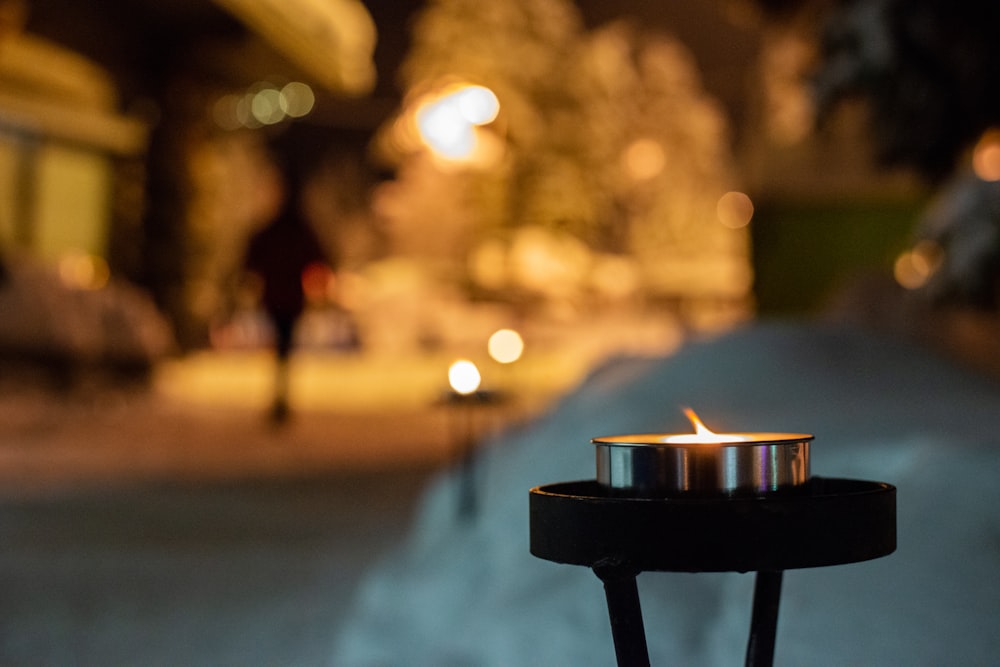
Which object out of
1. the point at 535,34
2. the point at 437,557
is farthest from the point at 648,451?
the point at 535,34

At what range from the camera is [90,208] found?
1196 centimetres

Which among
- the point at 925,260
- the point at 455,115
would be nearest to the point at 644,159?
the point at 455,115

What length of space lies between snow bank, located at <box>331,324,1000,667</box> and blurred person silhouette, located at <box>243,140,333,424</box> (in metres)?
3.81

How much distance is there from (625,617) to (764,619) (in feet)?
1.03

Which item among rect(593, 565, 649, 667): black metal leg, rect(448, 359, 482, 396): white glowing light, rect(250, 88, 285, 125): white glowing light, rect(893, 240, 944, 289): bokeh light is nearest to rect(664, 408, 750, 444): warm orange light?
rect(593, 565, 649, 667): black metal leg

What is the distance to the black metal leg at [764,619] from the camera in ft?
4.82

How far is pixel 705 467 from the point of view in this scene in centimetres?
122

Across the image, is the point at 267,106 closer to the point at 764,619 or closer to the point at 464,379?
the point at 464,379

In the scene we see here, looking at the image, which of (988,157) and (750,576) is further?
(988,157)

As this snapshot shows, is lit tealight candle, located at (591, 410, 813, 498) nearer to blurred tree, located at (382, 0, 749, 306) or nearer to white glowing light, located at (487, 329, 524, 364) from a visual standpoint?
white glowing light, located at (487, 329, 524, 364)

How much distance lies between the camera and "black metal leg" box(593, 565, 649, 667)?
4.03 ft

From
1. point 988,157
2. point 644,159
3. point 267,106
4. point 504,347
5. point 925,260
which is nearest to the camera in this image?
point 925,260

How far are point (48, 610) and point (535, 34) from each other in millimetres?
24974

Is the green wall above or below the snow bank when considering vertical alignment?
above
